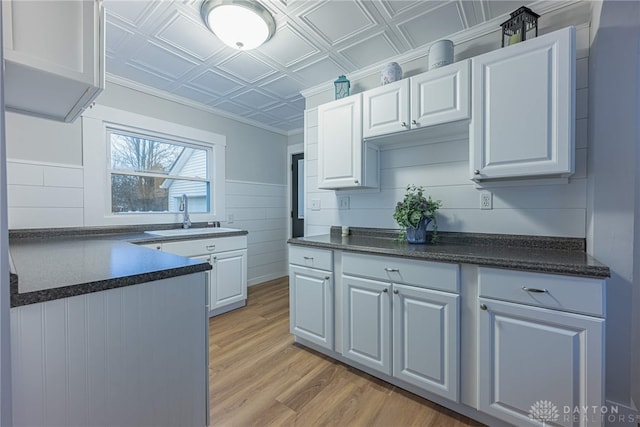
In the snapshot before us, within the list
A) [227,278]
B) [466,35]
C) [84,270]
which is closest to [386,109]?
[466,35]

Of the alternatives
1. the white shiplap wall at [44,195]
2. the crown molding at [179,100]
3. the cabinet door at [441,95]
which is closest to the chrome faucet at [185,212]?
the white shiplap wall at [44,195]

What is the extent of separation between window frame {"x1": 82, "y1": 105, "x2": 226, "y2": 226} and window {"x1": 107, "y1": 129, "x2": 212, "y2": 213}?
0.05m

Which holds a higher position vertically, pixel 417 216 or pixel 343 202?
pixel 343 202

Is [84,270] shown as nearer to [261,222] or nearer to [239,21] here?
[239,21]

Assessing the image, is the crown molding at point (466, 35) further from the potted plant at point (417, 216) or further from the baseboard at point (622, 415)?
the baseboard at point (622, 415)

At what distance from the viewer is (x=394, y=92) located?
192cm

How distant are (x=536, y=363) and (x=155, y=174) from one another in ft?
11.4

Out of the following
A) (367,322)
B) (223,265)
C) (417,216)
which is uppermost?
(417,216)

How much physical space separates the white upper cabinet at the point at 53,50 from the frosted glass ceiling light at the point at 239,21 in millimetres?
898

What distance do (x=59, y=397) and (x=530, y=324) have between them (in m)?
1.78

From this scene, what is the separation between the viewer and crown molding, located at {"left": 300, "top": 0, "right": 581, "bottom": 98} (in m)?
1.63

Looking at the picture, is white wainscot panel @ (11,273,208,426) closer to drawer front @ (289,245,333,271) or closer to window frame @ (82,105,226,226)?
drawer front @ (289,245,333,271)

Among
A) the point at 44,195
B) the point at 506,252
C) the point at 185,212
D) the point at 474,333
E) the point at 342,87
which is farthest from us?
the point at 185,212

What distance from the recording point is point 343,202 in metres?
2.55
